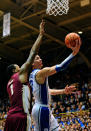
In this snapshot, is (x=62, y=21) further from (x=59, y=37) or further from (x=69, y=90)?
(x=69, y=90)

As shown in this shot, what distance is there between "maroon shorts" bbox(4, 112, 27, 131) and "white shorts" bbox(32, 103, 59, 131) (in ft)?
1.77

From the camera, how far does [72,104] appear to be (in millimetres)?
13383

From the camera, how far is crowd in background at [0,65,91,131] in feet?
34.3

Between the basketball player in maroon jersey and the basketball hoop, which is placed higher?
the basketball hoop

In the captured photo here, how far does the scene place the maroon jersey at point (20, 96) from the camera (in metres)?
3.35

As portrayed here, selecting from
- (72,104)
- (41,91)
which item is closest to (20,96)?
(41,91)

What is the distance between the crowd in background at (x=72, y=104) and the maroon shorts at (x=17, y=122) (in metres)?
5.04

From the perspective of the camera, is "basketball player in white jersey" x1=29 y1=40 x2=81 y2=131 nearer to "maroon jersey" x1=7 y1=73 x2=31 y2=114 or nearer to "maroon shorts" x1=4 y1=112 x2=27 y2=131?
"maroon jersey" x1=7 y1=73 x2=31 y2=114

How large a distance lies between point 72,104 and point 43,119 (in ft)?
32.2

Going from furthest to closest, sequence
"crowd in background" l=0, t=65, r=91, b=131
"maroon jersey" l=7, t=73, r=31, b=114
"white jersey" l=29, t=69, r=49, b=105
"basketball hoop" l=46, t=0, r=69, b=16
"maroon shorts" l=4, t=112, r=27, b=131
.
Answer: "crowd in background" l=0, t=65, r=91, b=131 → "basketball hoop" l=46, t=0, r=69, b=16 → "white jersey" l=29, t=69, r=49, b=105 → "maroon jersey" l=7, t=73, r=31, b=114 → "maroon shorts" l=4, t=112, r=27, b=131

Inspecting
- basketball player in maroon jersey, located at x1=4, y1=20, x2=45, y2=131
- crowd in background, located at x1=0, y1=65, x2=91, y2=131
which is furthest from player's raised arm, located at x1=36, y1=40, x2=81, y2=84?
crowd in background, located at x1=0, y1=65, x2=91, y2=131

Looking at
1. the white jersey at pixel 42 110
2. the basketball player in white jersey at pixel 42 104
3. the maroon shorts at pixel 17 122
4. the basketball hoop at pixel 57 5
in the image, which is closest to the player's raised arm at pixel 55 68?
the basketball player in white jersey at pixel 42 104

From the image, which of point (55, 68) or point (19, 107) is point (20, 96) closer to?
point (19, 107)

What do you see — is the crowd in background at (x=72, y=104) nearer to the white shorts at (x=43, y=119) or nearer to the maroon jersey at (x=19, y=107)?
the white shorts at (x=43, y=119)
